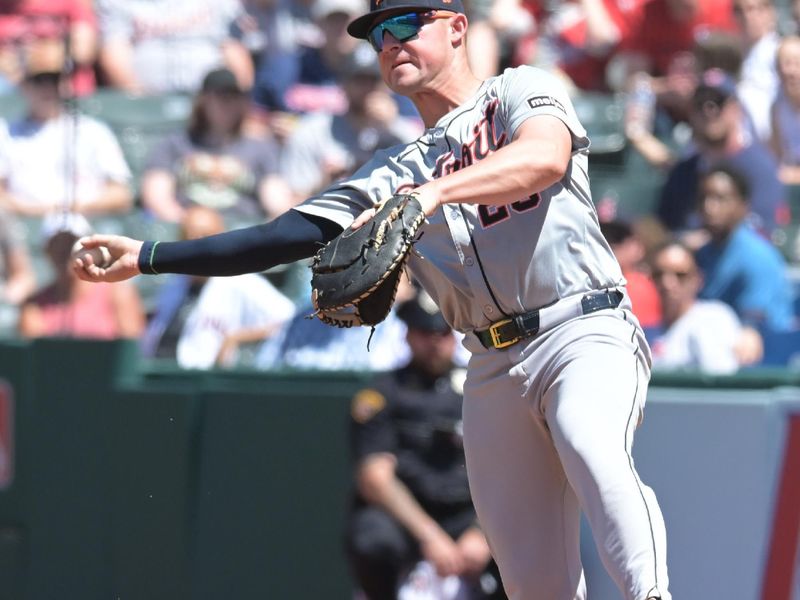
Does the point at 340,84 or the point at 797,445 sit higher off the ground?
the point at 340,84

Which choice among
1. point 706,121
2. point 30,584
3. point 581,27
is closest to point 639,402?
point 30,584

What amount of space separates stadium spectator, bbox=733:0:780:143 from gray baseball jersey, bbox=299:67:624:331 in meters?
4.54

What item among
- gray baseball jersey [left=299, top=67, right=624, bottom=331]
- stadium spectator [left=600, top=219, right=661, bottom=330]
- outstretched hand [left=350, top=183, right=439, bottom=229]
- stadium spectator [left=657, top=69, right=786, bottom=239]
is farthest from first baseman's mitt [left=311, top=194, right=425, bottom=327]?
stadium spectator [left=657, top=69, right=786, bottom=239]

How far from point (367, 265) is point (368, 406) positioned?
2.46 metres

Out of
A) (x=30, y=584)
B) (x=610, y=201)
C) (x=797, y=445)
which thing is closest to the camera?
(x=797, y=445)

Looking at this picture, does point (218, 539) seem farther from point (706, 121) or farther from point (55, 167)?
point (706, 121)

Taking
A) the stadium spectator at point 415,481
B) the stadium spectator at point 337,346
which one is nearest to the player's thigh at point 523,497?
the stadium spectator at point 415,481

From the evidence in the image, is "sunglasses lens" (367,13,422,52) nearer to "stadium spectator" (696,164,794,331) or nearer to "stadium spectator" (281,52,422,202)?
"stadium spectator" (696,164,794,331)

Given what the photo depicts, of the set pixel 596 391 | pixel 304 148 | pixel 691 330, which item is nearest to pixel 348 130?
pixel 304 148

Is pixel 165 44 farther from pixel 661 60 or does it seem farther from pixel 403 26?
pixel 403 26

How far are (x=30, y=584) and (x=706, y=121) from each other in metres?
4.12

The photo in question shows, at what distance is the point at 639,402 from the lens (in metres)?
3.40

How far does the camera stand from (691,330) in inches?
250

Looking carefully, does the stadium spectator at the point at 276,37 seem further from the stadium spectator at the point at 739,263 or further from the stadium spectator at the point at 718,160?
the stadium spectator at the point at 739,263
